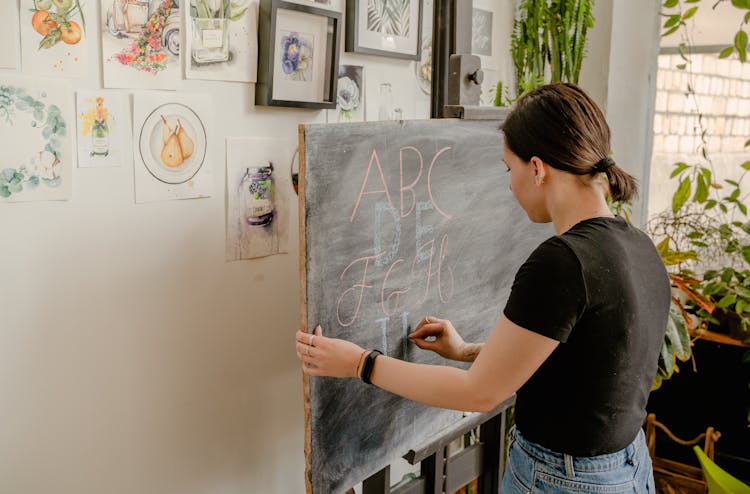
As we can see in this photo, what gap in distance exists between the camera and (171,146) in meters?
1.54

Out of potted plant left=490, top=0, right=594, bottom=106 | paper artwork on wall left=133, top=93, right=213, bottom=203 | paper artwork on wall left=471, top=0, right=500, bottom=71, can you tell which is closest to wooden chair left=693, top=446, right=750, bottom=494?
potted plant left=490, top=0, right=594, bottom=106

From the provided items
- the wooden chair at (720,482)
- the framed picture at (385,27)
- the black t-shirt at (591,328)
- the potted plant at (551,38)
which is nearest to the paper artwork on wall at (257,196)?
the framed picture at (385,27)

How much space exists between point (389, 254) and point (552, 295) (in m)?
0.46

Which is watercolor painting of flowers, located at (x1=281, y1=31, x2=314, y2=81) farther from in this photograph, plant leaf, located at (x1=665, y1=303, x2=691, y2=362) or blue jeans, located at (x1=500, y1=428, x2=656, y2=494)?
plant leaf, located at (x1=665, y1=303, x2=691, y2=362)

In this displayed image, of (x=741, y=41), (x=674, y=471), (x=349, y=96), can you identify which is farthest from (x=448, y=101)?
(x=674, y=471)

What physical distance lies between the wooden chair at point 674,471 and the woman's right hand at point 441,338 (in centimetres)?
144

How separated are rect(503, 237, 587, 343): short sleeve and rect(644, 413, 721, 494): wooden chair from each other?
1784mm

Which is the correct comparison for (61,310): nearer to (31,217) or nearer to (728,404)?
(31,217)

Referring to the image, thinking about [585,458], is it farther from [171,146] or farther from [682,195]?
[682,195]

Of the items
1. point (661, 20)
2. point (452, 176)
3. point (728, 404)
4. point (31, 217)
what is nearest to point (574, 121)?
point (452, 176)

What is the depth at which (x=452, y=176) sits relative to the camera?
1.63m

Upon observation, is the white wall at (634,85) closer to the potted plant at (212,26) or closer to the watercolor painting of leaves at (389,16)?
the watercolor painting of leaves at (389,16)

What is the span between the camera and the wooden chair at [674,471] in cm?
262

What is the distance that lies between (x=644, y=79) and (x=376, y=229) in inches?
82.0
